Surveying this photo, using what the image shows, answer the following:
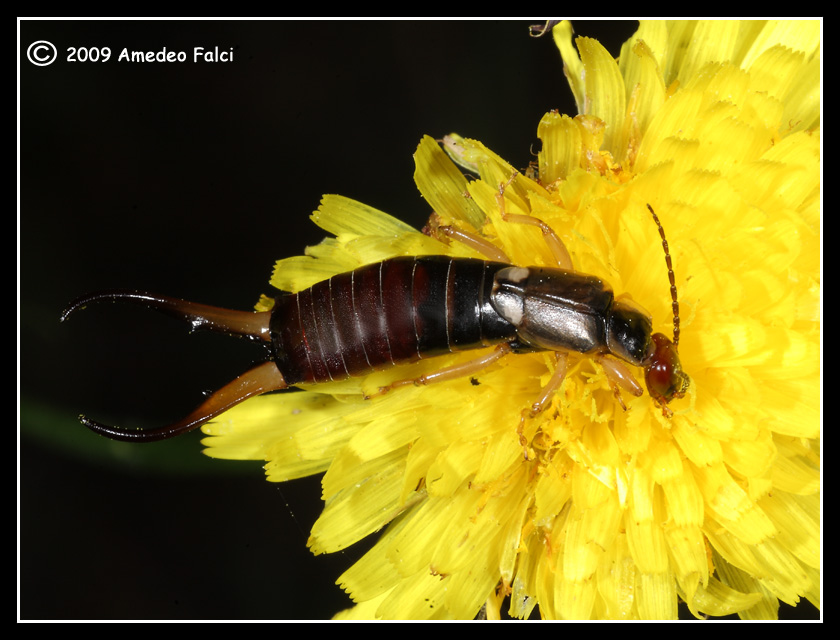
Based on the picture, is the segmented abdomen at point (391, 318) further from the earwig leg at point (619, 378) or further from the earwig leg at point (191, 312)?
the earwig leg at point (619, 378)

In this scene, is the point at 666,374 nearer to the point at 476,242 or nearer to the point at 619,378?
the point at 619,378

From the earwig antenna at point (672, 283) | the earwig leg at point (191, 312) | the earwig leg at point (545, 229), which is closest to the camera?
the earwig antenna at point (672, 283)

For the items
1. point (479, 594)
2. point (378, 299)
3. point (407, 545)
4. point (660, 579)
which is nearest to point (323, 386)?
point (378, 299)

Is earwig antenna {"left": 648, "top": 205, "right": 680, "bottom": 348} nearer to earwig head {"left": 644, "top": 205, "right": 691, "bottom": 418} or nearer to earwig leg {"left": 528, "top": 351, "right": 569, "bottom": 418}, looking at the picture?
earwig head {"left": 644, "top": 205, "right": 691, "bottom": 418}

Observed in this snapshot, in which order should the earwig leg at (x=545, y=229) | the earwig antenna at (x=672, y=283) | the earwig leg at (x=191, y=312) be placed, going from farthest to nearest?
1. the earwig leg at (x=191, y=312)
2. the earwig leg at (x=545, y=229)
3. the earwig antenna at (x=672, y=283)

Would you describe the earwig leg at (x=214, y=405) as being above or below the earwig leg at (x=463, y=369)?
below

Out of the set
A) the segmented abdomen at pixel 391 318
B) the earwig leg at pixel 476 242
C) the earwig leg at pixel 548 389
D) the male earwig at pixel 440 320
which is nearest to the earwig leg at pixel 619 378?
the male earwig at pixel 440 320

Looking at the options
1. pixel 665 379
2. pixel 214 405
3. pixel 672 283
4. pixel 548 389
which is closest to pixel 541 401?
pixel 548 389
